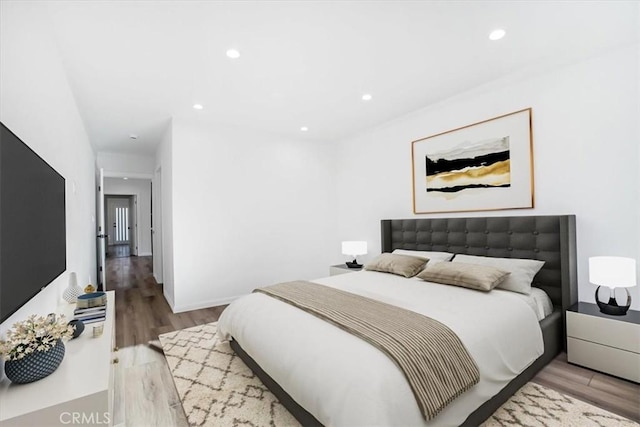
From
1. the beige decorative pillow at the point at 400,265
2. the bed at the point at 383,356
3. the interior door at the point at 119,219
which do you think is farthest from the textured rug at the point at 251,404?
the interior door at the point at 119,219

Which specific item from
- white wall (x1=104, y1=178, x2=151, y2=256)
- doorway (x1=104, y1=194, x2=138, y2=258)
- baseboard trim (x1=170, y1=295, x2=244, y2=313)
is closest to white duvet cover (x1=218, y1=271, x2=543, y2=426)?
baseboard trim (x1=170, y1=295, x2=244, y2=313)

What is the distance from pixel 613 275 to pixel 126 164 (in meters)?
6.97

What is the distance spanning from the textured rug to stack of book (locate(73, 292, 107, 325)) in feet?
2.39

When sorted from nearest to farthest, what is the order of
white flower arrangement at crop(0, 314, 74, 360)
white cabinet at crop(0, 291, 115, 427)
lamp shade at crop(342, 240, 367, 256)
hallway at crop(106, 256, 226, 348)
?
1. white cabinet at crop(0, 291, 115, 427)
2. white flower arrangement at crop(0, 314, 74, 360)
3. hallway at crop(106, 256, 226, 348)
4. lamp shade at crop(342, 240, 367, 256)

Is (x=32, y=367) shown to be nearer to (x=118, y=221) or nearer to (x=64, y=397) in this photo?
(x=64, y=397)

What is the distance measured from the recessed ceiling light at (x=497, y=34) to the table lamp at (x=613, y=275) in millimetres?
1822

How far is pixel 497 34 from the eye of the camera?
220 centimetres

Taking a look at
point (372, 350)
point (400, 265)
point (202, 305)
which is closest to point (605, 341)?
point (400, 265)

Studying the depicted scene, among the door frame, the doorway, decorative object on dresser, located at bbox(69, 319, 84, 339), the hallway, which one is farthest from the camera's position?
the doorway

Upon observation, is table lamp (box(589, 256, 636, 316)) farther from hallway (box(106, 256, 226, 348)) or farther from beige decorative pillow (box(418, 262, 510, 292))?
hallway (box(106, 256, 226, 348))

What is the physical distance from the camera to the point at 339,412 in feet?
4.42

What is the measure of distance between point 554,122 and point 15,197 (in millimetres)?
3746

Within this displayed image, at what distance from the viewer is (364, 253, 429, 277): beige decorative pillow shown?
321 cm
